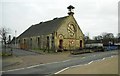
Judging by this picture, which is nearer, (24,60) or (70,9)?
(24,60)

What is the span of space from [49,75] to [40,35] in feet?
147

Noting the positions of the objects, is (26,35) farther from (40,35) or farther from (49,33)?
(49,33)

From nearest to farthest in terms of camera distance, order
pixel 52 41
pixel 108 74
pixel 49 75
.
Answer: pixel 108 74
pixel 49 75
pixel 52 41

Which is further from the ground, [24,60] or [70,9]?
[70,9]

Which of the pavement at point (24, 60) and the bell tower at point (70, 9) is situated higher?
the bell tower at point (70, 9)

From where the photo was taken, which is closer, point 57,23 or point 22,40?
point 57,23

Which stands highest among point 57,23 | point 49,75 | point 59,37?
point 57,23

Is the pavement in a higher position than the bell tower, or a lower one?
lower

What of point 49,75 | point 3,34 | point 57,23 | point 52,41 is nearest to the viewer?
point 49,75

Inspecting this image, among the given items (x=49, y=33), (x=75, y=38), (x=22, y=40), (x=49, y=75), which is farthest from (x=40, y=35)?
(x=49, y=75)

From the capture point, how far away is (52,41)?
53.2 m

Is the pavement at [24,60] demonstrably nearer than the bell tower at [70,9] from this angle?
Yes

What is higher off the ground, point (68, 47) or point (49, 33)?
point (49, 33)

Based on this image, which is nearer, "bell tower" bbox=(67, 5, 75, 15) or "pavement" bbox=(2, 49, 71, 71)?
"pavement" bbox=(2, 49, 71, 71)
